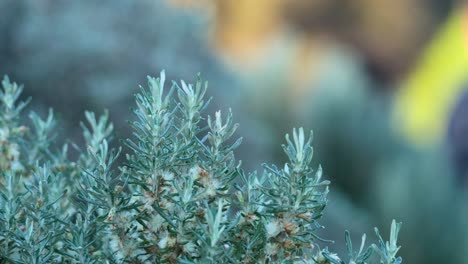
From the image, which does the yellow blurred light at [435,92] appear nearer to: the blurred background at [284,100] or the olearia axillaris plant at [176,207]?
the blurred background at [284,100]

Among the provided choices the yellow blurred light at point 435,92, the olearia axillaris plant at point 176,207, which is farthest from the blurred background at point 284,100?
the olearia axillaris plant at point 176,207

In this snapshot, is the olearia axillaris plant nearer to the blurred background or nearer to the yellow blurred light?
the blurred background

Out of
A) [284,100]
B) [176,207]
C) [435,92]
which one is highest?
[435,92]

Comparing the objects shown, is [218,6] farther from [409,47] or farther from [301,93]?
[301,93]

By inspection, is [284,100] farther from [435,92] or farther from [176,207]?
[176,207]

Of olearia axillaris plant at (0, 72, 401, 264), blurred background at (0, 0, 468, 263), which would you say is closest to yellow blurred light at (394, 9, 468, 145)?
blurred background at (0, 0, 468, 263)

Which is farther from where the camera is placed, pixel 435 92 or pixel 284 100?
pixel 435 92

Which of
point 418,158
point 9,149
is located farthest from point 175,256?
point 418,158

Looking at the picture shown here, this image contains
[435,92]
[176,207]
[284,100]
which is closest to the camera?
[176,207]

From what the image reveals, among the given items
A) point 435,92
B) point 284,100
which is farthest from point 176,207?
point 435,92
